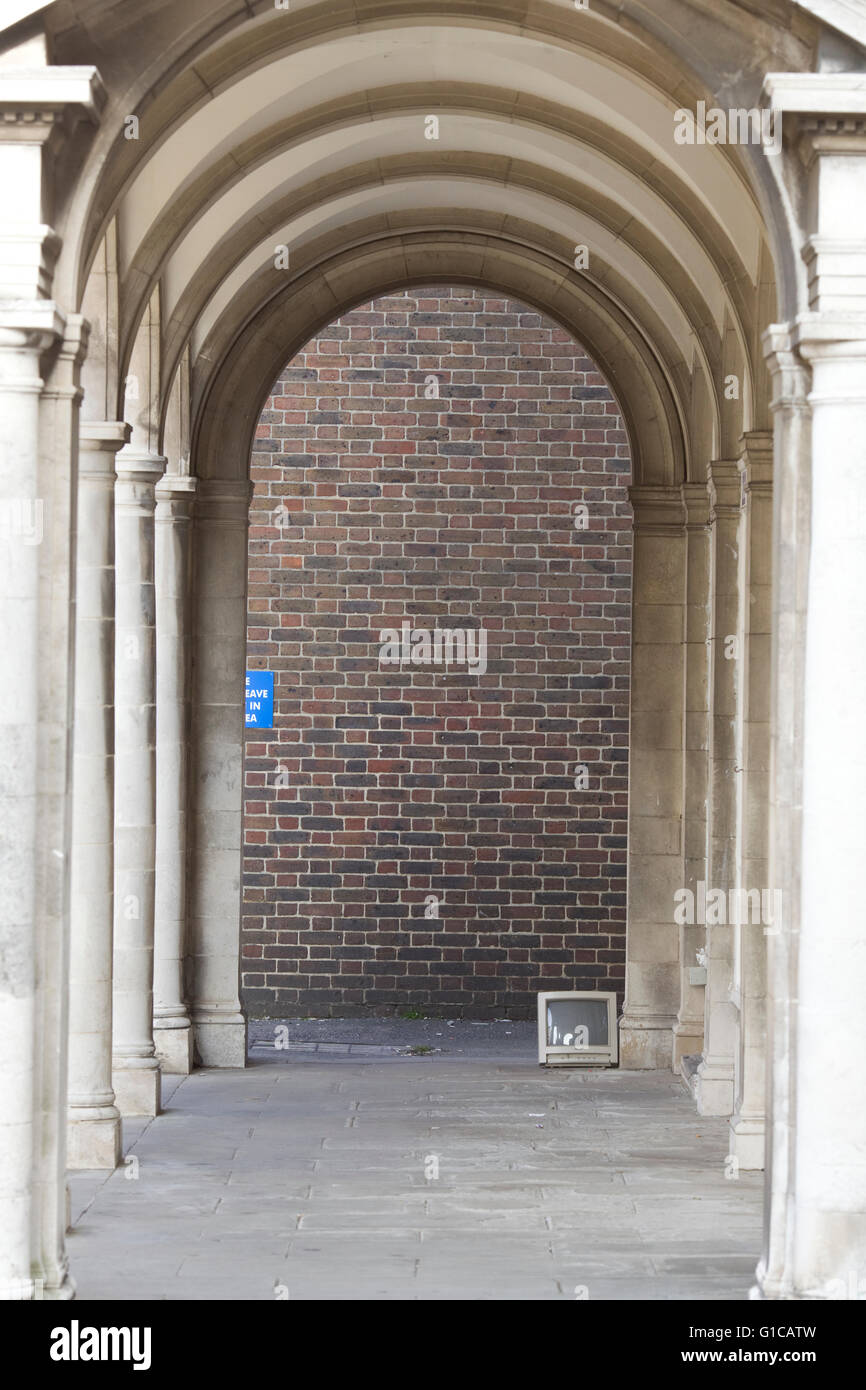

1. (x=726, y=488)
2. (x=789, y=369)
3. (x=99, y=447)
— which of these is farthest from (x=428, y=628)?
(x=789, y=369)

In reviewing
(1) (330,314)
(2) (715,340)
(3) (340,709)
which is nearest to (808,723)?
(2) (715,340)

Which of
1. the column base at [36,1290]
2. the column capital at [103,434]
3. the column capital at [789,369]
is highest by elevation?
the column capital at [103,434]

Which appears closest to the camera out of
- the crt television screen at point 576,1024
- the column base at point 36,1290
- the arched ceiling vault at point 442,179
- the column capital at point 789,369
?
the column base at point 36,1290

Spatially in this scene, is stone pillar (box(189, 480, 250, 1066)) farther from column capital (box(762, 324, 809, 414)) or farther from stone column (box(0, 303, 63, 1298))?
column capital (box(762, 324, 809, 414))

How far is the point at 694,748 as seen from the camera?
1114 centimetres

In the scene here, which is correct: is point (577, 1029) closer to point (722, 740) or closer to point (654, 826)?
point (654, 826)

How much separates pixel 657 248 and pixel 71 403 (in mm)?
5468

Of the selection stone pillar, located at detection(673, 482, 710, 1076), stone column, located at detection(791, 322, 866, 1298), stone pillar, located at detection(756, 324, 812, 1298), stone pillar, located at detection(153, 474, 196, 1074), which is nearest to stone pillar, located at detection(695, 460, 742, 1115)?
stone pillar, located at detection(673, 482, 710, 1076)

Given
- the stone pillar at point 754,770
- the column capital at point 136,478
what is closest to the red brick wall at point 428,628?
the column capital at point 136,478

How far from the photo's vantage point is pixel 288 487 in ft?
46.8

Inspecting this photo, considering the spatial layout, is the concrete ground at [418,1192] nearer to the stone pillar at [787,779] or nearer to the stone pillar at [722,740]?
the stone pillar at [722,740]

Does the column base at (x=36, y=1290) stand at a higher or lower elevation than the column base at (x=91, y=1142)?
higher

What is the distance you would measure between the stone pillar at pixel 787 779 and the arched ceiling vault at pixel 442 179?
37cm

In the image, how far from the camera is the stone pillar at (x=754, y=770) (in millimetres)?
8336
